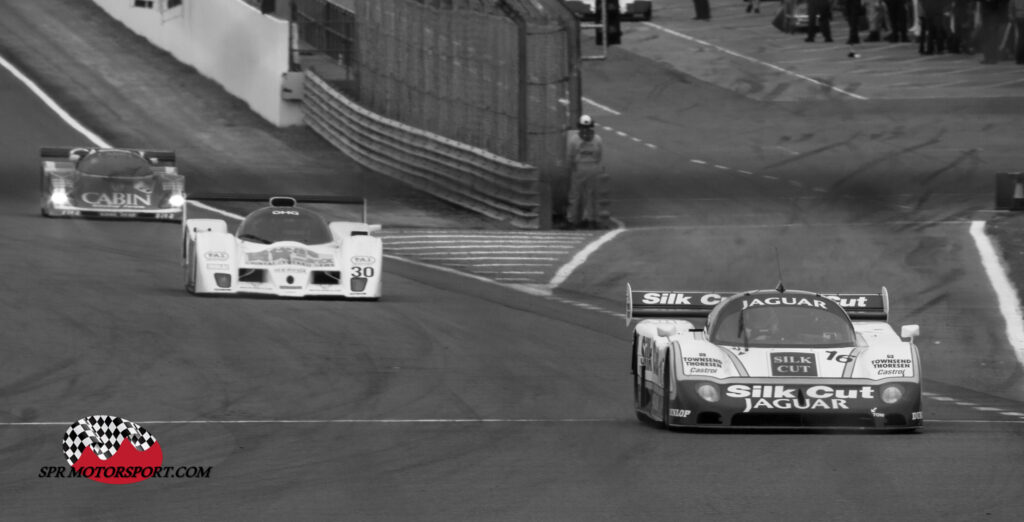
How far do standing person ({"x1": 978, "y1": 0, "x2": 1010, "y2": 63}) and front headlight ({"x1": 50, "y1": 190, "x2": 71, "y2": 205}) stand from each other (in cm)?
2156

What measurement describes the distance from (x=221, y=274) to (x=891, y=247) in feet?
29.8

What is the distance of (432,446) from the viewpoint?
41.0 ft

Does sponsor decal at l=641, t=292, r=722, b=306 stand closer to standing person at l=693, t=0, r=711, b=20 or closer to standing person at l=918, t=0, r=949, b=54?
standing person at l=918, t=0, r=949, b=54

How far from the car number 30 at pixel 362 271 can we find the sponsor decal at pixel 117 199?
8.77 m

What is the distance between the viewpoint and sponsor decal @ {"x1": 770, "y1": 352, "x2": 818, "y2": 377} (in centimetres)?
1324

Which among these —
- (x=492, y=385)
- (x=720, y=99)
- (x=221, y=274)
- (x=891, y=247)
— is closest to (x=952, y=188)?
(x=891, y=247)

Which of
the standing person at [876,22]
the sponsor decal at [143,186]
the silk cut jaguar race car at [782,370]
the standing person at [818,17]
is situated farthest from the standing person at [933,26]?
the silk cut jaguar race car at [782,370]

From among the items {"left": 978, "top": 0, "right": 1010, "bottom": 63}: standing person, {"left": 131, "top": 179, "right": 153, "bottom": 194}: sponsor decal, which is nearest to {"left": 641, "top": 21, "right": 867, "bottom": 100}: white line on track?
{"left": 978, "top": 0, "right": 1010, "bottom": 63}: standing person

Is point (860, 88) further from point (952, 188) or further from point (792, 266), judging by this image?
point (792, 266)

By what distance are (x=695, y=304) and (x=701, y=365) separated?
1.56 metres

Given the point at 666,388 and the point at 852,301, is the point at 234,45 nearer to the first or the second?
the point at 852,301

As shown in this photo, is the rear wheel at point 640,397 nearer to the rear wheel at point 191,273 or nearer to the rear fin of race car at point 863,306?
the rear fin of race car at point 863,306

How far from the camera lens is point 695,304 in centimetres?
1488

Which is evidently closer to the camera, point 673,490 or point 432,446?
point 673,490
